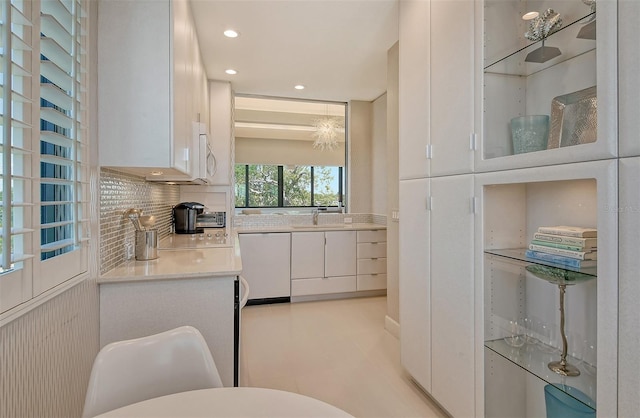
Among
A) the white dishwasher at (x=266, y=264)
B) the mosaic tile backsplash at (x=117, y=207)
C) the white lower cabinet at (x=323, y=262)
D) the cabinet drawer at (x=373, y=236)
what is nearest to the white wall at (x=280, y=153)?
the cabinet drawer at (x=373, y=236)

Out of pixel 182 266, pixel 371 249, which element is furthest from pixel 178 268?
pixel 371 249

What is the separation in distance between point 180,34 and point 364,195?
330cm

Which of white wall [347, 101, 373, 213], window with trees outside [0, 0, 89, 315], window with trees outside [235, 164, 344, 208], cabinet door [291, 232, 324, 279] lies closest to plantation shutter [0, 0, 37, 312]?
window with trees outside [0, 0, 89, 315]

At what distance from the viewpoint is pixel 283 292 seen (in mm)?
4055

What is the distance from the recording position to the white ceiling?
2.50m

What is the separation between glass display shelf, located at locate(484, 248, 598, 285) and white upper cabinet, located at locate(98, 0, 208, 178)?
5.55 ft

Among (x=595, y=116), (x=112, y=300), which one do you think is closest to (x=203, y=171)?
(x=112, y=300)

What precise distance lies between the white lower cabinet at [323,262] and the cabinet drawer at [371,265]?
0.09 meters

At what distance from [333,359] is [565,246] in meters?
1.87

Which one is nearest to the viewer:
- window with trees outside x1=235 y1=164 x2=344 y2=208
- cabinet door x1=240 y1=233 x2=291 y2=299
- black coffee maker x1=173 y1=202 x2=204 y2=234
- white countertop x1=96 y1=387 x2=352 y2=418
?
white countertop x1=96 y1=387 x2=352 y2=418

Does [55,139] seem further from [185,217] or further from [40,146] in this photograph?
[185,217]

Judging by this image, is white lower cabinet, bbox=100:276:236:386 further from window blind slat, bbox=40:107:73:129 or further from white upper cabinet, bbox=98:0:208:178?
window blind slat, bbox=40:107:73:129

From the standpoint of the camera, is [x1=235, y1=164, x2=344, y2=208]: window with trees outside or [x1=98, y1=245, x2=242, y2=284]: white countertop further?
[x1=235, y1=164, x2=344, y2=208]: window with trees outside

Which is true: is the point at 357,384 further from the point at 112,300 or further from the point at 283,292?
the point at 283,292
